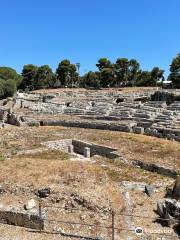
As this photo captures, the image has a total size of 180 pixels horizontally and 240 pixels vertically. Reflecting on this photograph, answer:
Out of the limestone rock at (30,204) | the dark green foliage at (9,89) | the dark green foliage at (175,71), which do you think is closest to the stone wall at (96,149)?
the limestone rock at (30,204)

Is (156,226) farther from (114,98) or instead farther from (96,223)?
(114,98)

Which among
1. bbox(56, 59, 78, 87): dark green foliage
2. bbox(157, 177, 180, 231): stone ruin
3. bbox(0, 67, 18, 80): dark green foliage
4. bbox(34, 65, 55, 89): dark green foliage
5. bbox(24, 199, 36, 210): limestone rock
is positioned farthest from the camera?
bbox(0, 67, 18, 80): dark green foliage

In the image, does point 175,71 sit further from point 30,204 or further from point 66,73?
point 30,204

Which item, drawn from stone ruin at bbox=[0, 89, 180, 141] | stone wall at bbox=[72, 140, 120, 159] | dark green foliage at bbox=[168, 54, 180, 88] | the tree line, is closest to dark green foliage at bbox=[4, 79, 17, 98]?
the tree line

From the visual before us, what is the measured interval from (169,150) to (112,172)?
24.9ft

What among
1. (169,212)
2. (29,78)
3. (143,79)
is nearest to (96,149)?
(169,212)

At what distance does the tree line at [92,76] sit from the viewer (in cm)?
8831

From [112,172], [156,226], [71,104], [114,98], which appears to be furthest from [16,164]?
[114,98]

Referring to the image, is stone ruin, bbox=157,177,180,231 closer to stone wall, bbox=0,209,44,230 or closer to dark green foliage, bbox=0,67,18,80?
stone wall, bbox=0,209,44,230

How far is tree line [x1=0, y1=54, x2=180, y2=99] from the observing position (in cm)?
8831

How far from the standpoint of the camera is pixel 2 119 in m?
46.1

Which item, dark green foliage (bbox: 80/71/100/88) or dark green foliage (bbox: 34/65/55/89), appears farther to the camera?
dark green foliage (bbox: 34/65/55/89)

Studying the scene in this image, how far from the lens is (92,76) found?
91.6m

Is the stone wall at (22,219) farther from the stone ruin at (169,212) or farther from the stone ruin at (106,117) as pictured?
the stone ruin at (106,117)
